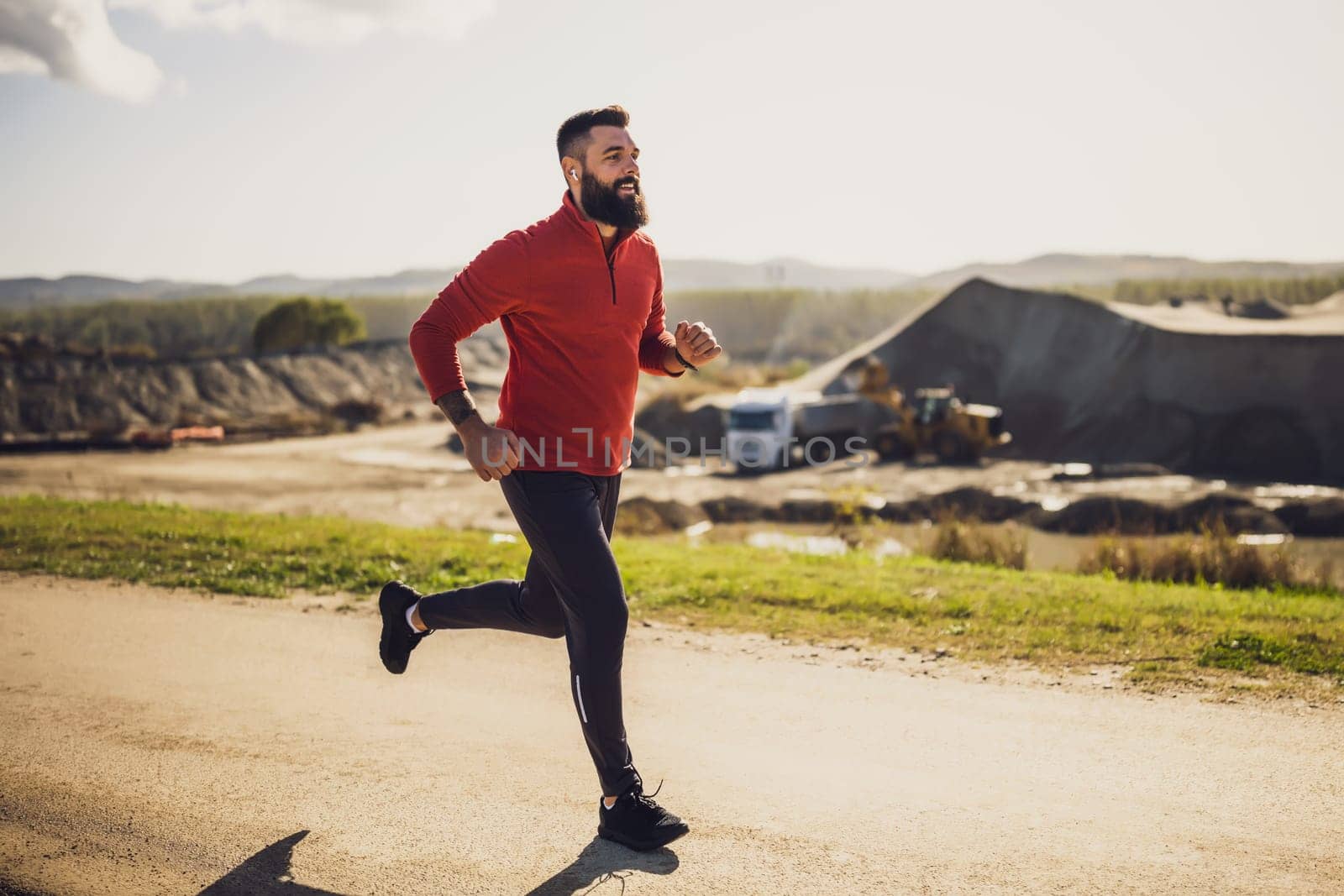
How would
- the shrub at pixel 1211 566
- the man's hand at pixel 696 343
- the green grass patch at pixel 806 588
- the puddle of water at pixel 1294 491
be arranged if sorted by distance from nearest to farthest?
the man's hand at pixel 696 343 → the green grass patch at pixel 806 588 → the shrub at pixel 1211 566 → the puddle of water at pixel 1294 491

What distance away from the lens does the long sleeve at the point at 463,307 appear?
3.57m

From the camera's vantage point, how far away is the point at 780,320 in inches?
5458

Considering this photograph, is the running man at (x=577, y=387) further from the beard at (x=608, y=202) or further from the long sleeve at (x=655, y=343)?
the long sleeve at (x=655, y=343)

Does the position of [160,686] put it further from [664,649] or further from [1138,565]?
[1138,565]

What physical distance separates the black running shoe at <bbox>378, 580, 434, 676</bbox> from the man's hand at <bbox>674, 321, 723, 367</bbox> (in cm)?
147

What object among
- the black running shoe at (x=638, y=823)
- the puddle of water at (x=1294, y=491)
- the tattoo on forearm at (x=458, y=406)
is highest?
the tattoo on forearm at (x=458, y=406)

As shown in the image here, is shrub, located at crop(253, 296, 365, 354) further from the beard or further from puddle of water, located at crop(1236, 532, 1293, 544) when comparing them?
the beard

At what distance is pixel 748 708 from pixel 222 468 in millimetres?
23728

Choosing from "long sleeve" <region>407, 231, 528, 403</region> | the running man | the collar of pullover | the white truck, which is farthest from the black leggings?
the white truck

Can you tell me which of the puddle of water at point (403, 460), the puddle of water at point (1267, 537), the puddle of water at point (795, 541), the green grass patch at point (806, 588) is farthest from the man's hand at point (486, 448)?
the puddle of water at point (403, 460)

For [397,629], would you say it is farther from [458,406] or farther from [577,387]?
[577,387]

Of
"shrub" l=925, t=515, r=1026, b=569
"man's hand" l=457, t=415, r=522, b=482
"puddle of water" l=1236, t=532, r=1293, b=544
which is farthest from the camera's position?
"puddle of water" l=1236, t=532, r=1293, b=544

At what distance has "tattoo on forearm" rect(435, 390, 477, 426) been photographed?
353 cm

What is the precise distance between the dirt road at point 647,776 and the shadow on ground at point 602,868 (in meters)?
0.01
